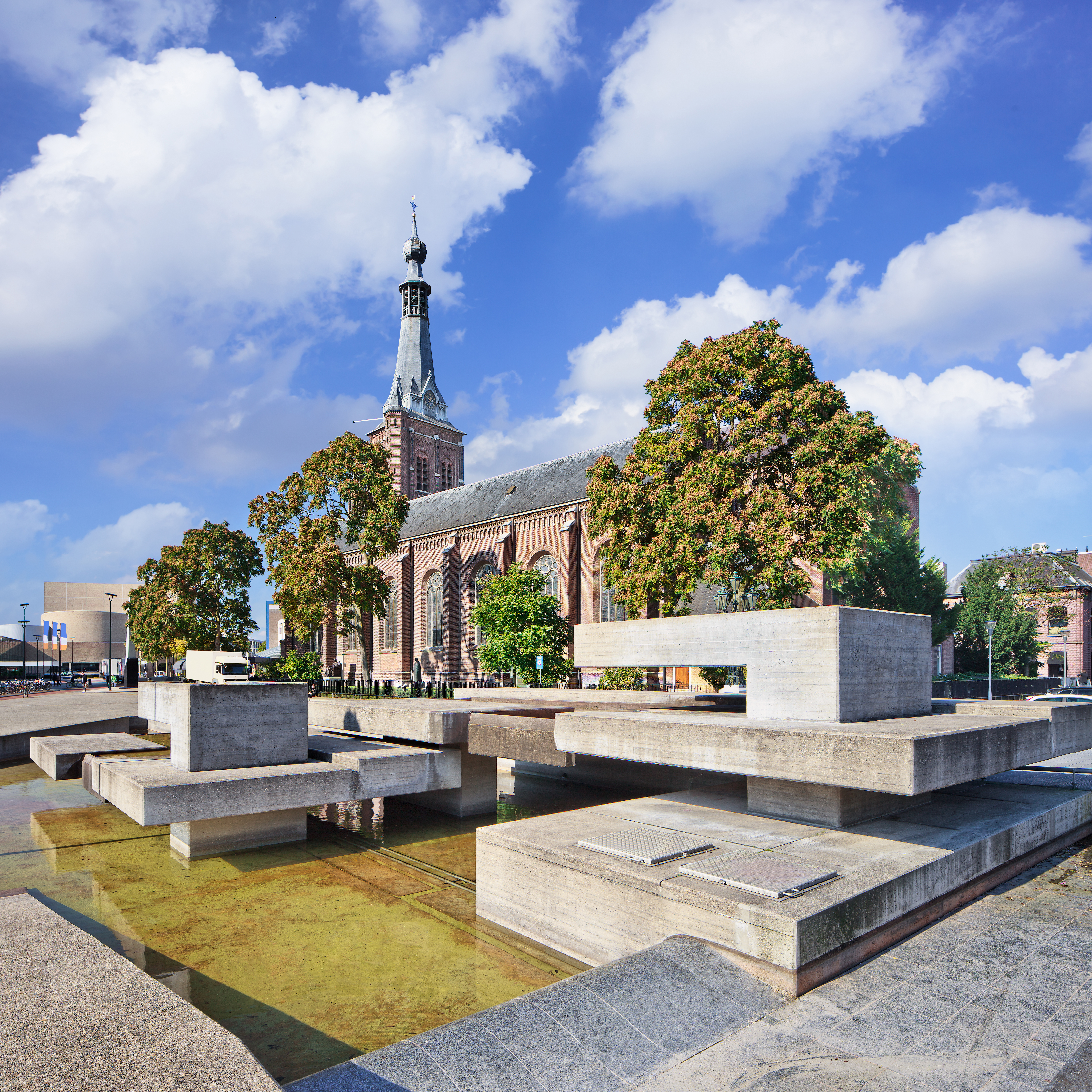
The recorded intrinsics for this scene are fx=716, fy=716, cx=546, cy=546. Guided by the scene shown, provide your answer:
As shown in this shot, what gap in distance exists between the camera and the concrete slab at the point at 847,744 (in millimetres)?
7195

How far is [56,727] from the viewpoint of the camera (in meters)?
23.8

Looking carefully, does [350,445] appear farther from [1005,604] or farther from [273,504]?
[1005,604]

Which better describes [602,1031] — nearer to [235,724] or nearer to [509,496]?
[235,724]

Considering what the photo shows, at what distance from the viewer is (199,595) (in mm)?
38625

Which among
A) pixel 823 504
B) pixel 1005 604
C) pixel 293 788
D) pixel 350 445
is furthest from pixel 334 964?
pixel 1005 604

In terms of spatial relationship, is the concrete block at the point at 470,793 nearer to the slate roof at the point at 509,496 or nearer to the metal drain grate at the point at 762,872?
the metal drain grate at the point at 762,872

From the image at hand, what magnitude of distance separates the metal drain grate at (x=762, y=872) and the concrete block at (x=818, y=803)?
141cm

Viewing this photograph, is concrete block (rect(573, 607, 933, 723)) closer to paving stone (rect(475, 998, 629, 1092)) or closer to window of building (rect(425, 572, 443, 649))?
paving stone (rect(475, 998, 629, 1092))

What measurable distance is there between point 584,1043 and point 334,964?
12.7 feet

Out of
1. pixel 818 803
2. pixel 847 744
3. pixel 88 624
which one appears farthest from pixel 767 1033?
pixel 88 624

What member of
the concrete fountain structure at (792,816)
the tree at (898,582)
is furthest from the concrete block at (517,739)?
the tree at (898,582)

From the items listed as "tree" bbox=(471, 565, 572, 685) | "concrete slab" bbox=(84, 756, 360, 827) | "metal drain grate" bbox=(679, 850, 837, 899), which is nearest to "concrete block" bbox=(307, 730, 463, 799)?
"concrete slab" bbox=(84, 756, 360, 827)

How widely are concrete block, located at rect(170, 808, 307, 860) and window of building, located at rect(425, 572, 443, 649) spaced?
31975 mm

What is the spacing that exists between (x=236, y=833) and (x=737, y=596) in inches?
793
